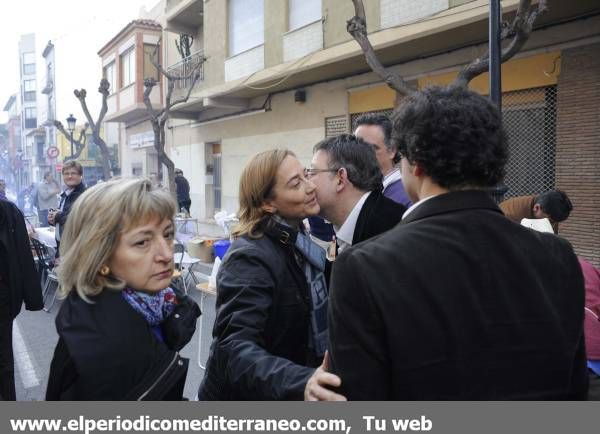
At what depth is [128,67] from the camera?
21.8 m

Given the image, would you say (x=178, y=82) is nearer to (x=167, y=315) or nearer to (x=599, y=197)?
(x=599, y=197)

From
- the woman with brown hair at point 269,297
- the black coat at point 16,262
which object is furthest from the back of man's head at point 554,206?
the black coat at point 16,262

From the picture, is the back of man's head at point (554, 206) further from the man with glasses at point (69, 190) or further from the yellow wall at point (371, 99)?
the yellow wall at point (371, 99)

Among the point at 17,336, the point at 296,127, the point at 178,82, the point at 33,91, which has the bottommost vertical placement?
the point at 17,336

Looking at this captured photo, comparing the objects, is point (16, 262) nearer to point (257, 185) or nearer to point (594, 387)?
point (257, 185)

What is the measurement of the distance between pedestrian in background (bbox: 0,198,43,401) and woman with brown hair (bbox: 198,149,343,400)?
7.97ft

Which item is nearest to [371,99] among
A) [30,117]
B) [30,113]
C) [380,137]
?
[380,137]

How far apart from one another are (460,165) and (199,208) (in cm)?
1795

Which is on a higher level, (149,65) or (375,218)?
(149,65)

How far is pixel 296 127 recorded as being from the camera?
13.8m

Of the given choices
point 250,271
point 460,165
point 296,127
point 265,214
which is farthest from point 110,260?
point 296,127

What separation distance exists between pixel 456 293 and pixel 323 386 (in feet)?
1.36

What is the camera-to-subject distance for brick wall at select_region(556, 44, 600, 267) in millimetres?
7633

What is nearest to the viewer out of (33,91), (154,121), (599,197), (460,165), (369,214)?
(460,165)
